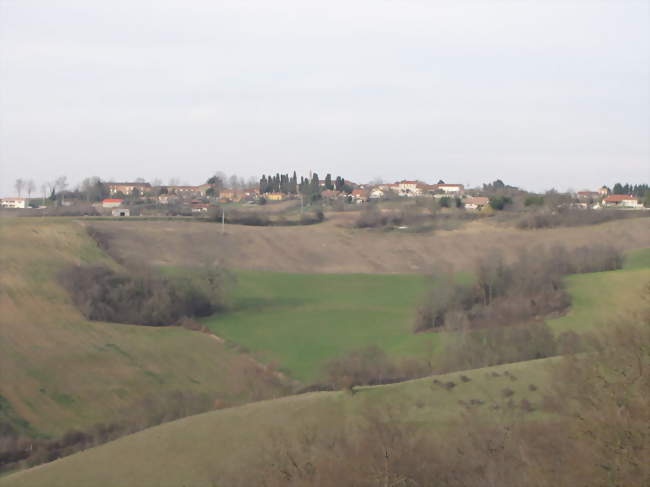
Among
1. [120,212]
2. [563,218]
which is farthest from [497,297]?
[120,212]

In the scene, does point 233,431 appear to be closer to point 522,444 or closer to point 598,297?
point 522,444

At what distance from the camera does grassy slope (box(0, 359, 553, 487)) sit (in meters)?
19.3

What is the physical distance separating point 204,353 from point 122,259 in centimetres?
1989

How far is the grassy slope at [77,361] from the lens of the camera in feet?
102

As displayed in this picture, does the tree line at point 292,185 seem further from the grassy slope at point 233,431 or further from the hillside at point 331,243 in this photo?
the grassy slope at point 233,431

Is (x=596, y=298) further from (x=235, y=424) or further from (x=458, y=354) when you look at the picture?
(x=235, y=424)

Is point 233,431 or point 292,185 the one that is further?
point 292,185

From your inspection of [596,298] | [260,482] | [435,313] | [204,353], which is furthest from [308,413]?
[596,298]

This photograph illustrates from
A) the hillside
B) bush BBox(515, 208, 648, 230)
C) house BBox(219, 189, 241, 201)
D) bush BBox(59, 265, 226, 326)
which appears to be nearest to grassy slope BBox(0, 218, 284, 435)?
bush BBox(59, 265, 226, 326)

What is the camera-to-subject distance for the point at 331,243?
67688 millimetres

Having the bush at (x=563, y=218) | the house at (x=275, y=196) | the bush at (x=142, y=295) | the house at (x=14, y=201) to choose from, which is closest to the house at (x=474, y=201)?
the bush at (x=563, y=218)

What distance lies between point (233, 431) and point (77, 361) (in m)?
16.3

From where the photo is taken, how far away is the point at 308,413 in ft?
69.7

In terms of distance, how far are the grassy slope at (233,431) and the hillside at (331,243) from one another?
3565cm
